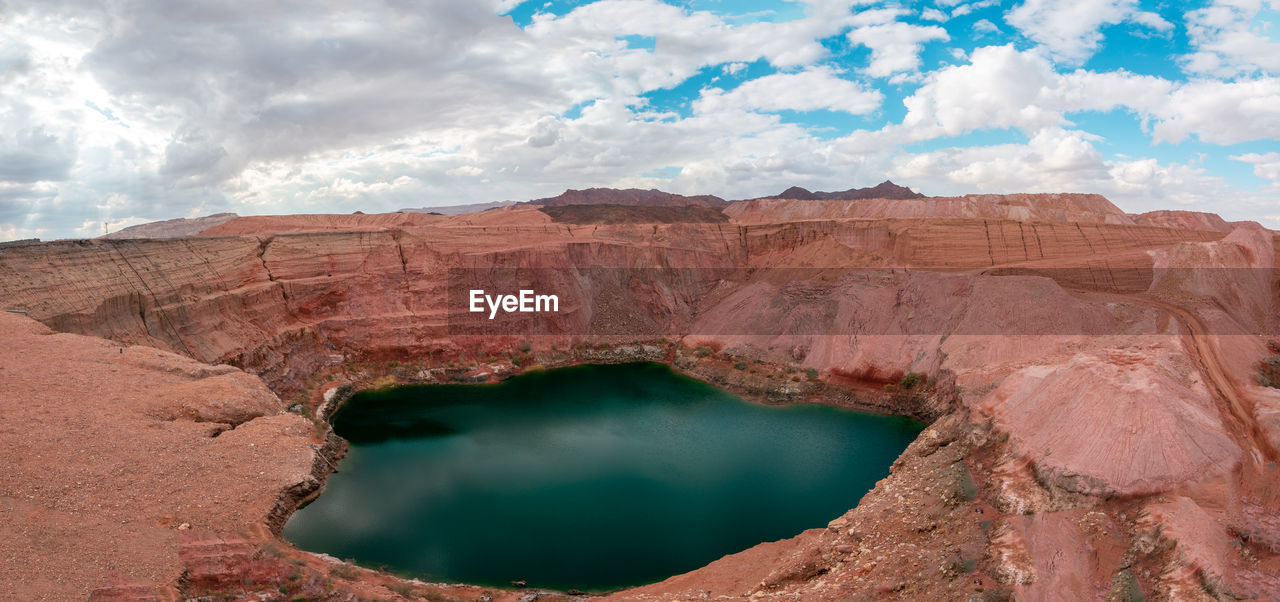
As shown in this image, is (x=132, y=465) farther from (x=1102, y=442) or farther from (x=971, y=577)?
(x=1102, y=442)

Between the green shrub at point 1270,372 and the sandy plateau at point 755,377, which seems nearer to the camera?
the sandy plateau at point 755,377

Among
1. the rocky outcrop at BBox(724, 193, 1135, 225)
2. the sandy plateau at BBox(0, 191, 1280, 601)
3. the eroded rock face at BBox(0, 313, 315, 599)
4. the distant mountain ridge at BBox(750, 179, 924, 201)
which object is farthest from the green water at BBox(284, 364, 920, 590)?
the distant mountain ridge at BBox(750, 179, 924, 201)

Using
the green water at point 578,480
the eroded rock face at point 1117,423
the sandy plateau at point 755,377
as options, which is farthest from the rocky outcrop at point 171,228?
the eroded rock face at point 1117,423

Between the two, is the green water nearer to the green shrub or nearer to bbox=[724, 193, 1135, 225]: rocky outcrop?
the green shrub

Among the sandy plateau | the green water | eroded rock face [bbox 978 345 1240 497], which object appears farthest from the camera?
the green water

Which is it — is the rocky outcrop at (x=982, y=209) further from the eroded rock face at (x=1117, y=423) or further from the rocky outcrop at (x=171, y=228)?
the rocky outcrop at (x=171, y=228)
